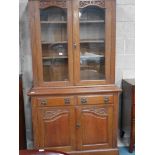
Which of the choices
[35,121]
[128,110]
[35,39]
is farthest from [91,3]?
[35,121]

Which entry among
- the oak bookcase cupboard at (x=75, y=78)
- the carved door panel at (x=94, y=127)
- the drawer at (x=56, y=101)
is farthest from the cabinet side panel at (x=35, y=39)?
the carved door panel at (x=94, y=127)

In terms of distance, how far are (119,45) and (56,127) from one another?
1301 millimetres

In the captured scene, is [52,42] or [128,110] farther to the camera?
[128,110]

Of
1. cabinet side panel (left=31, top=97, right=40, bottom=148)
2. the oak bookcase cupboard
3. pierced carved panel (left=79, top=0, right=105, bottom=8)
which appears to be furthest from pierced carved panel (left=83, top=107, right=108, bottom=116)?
pierced carved panel (left=79, top=0, right=105, bottom=8)

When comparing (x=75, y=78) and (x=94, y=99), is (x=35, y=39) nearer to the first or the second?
(x=75, y=78)

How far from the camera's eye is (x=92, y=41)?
7.54 ft

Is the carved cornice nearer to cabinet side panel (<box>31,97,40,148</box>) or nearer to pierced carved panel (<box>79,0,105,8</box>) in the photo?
cabinet side panel (<box>31,97,40,148</box>)

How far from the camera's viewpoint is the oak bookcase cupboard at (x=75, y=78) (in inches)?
85.1

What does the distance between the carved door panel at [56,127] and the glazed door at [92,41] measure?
38 centimetres

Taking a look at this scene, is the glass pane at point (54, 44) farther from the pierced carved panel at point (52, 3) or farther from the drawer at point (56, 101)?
the drawer at point (56, 101)

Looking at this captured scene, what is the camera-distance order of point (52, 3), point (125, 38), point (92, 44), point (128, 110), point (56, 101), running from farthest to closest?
point (125, 38) < point (128, 110) < point (92, 44) < point (56, 101) < point (52, 3)
